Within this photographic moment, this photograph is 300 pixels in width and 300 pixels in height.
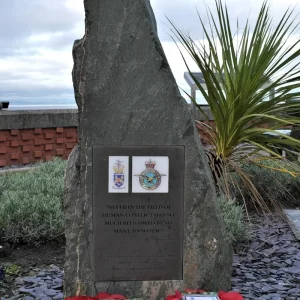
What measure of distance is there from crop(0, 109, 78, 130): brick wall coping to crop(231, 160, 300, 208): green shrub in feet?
15.6

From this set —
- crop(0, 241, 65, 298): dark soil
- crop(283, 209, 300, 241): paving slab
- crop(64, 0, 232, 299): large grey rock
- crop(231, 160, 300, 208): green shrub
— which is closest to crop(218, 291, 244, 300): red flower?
crop(64, 0, 232, 299): large grey rock

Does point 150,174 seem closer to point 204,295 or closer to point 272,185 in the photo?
point 204,295

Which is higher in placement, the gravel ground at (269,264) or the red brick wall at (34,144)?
the red brick wall at (34,144)

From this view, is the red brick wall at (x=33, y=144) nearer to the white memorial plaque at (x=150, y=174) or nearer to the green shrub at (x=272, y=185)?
the green shrub at (x=272, y=185)

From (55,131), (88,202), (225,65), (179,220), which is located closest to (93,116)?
(88,202)

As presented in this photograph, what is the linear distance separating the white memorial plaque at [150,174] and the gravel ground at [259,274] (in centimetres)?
100

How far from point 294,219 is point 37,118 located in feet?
19.3

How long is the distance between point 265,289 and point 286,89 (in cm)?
295

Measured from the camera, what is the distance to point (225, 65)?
631cm

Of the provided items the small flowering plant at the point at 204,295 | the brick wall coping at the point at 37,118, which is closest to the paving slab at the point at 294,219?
the small flowering plant at the point at 204,295

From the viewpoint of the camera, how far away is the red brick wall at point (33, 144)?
33.4 feet

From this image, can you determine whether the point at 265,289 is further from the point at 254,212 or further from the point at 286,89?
the point at 286,89

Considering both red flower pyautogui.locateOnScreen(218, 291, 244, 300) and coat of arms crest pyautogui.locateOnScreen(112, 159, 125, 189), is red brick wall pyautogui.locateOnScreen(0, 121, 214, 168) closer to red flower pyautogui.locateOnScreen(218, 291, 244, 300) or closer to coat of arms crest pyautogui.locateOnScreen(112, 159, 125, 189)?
coat of arms crest pyautogui.locateOnScreen(112, 159, 125, 189)

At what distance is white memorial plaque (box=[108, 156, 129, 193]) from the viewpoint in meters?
3.32
